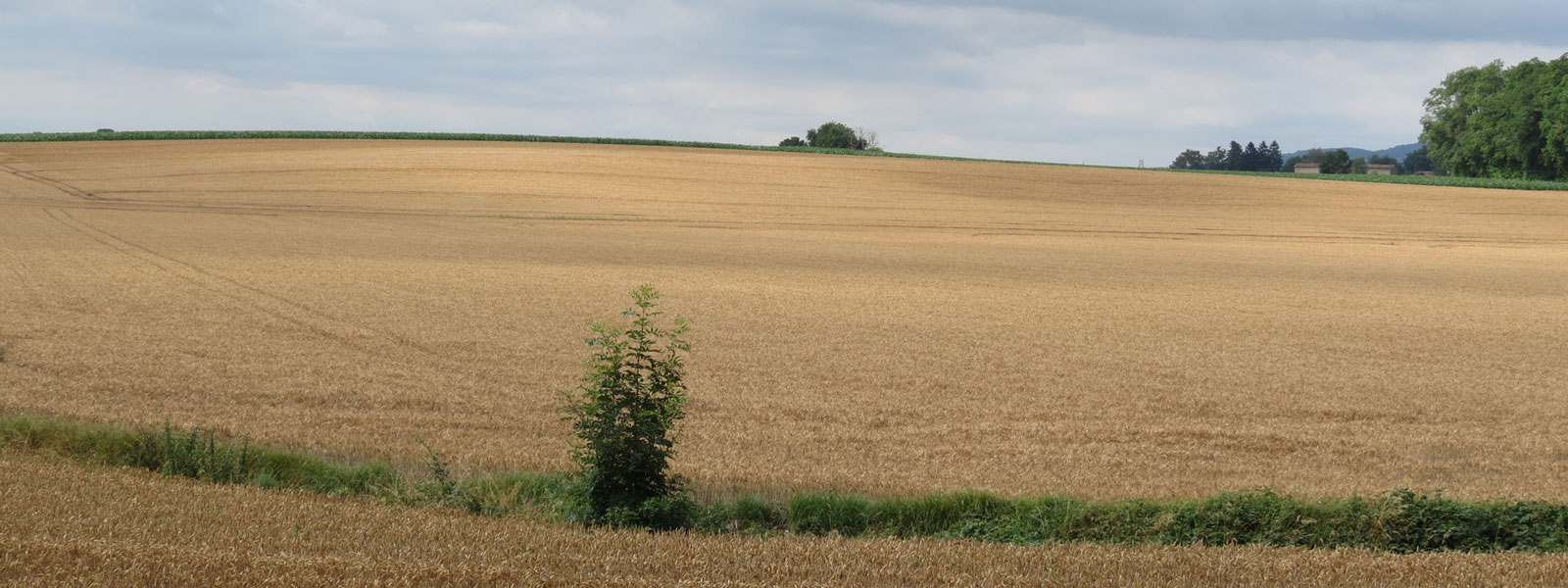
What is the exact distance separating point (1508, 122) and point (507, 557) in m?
104

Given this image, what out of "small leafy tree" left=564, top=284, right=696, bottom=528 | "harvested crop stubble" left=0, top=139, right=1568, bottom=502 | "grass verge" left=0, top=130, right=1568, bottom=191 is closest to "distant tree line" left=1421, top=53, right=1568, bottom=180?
"grass verge" left=0, top=130, right=1568, bottom=191

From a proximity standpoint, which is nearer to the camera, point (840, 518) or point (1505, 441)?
point (840, 518)

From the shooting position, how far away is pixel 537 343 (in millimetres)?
17969

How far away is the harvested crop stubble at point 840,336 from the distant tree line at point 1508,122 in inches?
1827

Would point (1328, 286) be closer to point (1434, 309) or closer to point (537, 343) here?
point (1434, 309)

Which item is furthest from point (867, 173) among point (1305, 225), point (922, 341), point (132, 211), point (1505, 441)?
point (1505, 441)

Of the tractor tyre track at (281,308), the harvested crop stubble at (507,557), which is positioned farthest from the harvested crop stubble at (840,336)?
the harvested crop stubble at (507,557)

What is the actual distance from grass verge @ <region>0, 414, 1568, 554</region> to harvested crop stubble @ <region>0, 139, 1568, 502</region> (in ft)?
2.78

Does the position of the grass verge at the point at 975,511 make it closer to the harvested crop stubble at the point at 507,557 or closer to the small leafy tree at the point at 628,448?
the small leafy tree at the point at 628,448

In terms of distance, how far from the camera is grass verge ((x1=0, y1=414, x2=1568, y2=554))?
26.4ft

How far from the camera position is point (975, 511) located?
905 cm

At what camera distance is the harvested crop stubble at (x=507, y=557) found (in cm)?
496

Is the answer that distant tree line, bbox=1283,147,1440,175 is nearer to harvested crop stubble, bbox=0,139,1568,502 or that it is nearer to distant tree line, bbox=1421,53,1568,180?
distant tree line, bbox=1421,53,1568,180

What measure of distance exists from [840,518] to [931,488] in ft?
4.19
